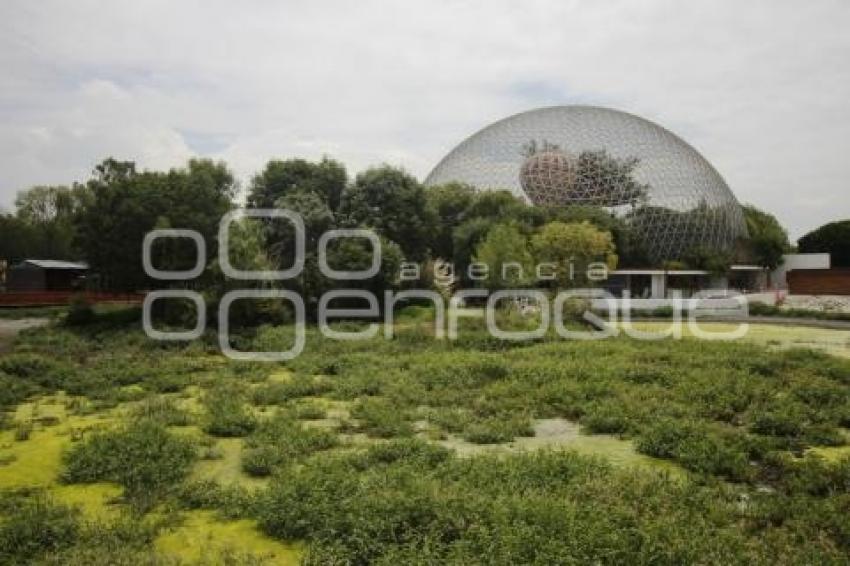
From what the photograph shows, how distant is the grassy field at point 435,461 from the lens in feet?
21.7

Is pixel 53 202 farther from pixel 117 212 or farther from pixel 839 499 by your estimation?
pixel 839 499

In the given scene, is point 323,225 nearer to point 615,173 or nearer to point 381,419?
point 381,419

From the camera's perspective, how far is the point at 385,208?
37688 mm

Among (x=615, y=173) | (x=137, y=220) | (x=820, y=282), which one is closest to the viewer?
(x=137, y=220)

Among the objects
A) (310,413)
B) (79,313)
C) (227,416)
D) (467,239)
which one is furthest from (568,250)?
(227,416)

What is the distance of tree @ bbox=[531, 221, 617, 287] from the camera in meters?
37.5

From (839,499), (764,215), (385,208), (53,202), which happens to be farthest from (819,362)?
(53,202)

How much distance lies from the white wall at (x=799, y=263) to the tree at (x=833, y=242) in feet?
11.3

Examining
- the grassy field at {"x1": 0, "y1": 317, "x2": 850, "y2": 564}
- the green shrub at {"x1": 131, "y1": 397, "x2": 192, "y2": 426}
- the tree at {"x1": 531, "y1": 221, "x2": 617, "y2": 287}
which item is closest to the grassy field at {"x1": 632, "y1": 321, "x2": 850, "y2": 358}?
the grassy field at {"x1": 0, "y1": 317, "x2": 850, "y2": 564}

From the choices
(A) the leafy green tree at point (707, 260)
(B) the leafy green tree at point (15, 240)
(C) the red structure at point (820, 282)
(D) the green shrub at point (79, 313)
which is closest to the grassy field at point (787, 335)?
(D) the green shrub at point (79, 313)

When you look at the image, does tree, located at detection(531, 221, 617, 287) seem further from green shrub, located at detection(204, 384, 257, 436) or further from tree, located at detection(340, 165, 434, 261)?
green shrub, located at detection(204, 384, 257, 436)

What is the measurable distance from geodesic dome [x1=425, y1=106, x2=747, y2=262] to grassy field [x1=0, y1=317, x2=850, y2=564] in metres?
44.2

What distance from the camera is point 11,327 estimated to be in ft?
92.0

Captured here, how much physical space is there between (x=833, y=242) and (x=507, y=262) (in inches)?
2193
